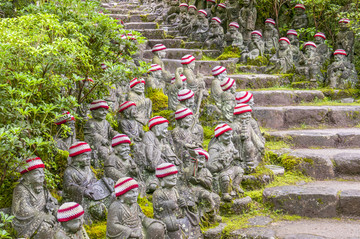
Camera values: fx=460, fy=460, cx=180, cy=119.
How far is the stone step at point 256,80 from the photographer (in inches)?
576

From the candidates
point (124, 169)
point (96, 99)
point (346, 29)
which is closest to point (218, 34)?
point (346, 29)

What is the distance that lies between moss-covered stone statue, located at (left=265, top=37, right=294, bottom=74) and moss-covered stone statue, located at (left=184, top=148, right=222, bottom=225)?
8145 millimetres

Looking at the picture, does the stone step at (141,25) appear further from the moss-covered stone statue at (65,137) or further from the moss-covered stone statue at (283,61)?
the moss-covered stone statue at (65,137)

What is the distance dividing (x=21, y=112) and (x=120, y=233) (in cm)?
213

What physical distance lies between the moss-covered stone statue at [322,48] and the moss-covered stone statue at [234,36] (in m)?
2.62

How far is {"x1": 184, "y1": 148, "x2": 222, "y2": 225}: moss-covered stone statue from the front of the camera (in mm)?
8297

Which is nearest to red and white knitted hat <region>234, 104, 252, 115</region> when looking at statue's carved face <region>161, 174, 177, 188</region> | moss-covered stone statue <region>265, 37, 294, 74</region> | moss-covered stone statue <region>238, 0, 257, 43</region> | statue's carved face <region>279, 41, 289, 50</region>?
statue's carved face <region>161, 174, 177, 188</region>

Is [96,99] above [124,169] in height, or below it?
above

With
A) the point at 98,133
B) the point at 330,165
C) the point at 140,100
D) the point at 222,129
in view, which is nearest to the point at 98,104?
the point at 98,133

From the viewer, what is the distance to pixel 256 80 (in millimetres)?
14859

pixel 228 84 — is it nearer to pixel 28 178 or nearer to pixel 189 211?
pixel 189 211

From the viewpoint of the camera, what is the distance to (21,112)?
19.1ft

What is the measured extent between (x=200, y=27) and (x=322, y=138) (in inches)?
324

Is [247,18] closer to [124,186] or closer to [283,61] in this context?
→ [283,61]
